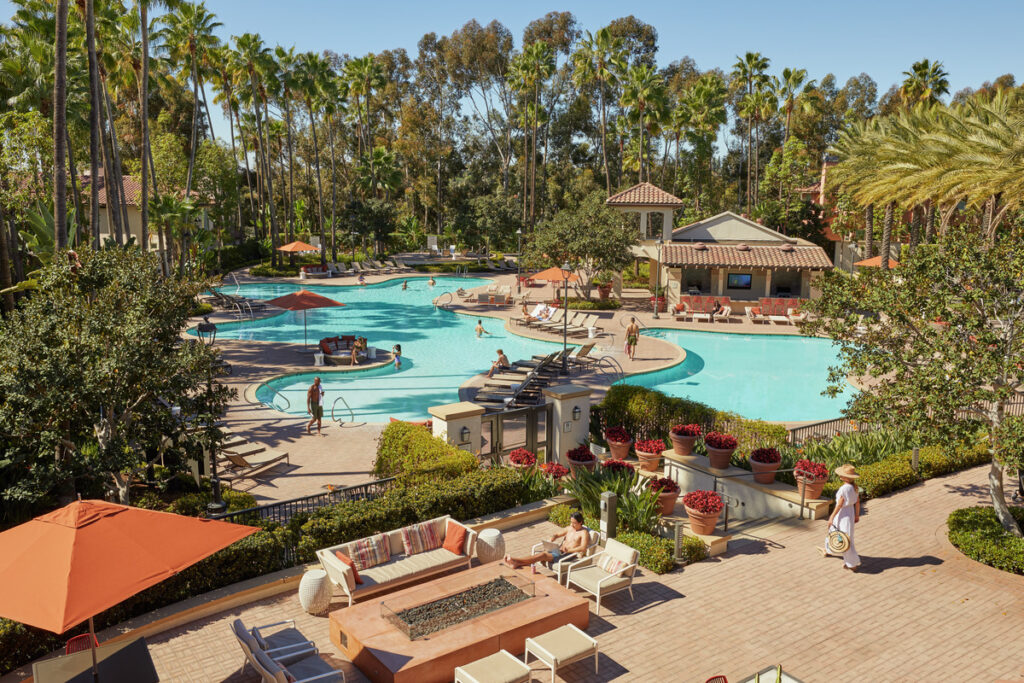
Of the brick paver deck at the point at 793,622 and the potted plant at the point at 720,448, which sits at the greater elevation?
the potted plant at the point at 720,448

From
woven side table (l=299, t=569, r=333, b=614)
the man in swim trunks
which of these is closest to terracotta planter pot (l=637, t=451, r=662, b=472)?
woven side table (l=299, t=569, r=333, b=614)

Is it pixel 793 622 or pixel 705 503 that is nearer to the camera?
pixel 793 622

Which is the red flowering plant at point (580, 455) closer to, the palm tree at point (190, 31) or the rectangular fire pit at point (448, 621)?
the rectangular fire pit at point (448, 621)

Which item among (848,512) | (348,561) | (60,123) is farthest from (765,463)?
(60,123)

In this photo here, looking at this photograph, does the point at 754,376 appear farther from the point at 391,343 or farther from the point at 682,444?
the point at 391,343

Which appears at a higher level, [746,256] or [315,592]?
[746,256]

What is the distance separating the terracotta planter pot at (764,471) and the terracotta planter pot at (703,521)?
91.6 inches

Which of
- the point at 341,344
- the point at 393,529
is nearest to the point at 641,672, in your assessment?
the point at 393,529

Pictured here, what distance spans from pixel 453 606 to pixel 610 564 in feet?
7.59

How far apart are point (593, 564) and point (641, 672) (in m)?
2.11

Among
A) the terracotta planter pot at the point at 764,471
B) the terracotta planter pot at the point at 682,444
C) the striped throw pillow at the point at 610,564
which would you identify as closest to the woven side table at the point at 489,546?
the striped throw pillow at the point at 610,564

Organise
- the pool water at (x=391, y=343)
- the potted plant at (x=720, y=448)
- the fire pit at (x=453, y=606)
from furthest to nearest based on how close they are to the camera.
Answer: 1. the pool water at (x=391, y=343)
2. the potted plant at (x=720, y=448)
3. the fire pit at (x=453, y=606)

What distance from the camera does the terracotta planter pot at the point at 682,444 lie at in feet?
49.0

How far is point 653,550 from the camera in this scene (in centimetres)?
1118
